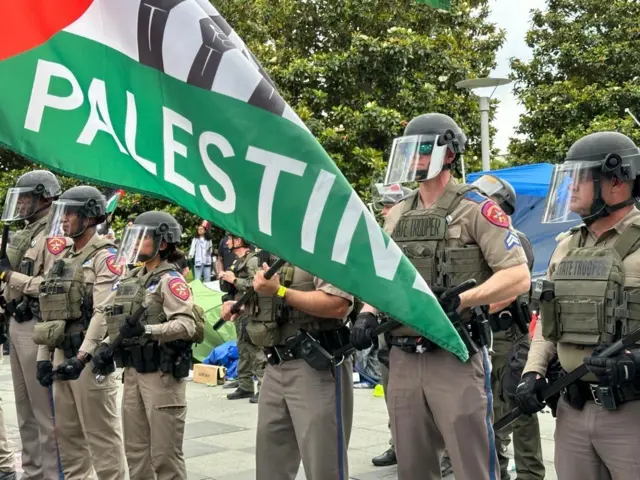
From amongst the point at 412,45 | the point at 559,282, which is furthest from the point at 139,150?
the point at 412,45

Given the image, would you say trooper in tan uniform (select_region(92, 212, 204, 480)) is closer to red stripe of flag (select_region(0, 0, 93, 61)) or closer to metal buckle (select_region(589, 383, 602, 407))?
red stripe of flag (select_region(0, 0, 93, 61))

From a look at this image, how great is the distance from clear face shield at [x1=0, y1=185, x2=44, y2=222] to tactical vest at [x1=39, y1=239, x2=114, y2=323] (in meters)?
0.85

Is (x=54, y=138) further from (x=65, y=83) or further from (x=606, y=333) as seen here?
(x=606, y=333)

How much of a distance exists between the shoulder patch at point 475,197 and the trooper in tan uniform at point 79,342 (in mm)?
2709

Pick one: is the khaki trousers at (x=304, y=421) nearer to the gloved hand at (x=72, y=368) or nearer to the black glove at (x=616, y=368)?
the gloved hand at (x=72, y=368)

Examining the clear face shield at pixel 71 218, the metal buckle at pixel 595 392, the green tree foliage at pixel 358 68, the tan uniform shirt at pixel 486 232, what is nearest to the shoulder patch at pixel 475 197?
the tan uniform shirt at pixel 486 232

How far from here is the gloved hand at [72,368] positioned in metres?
5.48

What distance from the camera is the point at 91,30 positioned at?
2.95 metres

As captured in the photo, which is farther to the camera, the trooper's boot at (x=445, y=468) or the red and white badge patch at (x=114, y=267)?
the trooper's boot at (x=445, y=468)

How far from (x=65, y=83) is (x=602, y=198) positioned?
2149 millimetres

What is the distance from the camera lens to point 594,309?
10.9ft

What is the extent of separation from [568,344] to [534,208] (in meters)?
8.75

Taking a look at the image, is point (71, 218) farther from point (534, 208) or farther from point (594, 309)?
point (534, 208)

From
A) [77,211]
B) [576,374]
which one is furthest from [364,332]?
[77,211]
